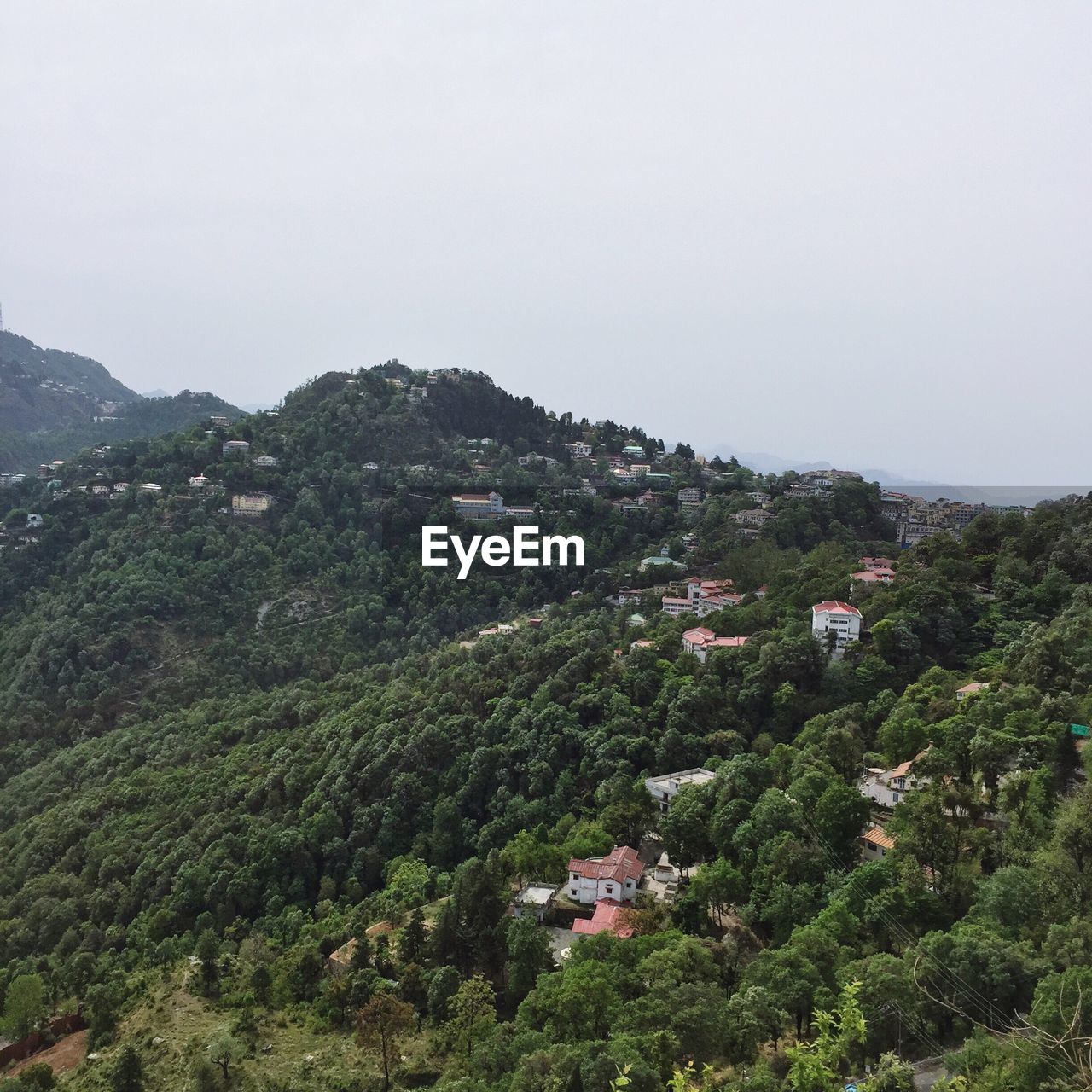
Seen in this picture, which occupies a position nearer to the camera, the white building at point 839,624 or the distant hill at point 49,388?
the white building at point 839,624

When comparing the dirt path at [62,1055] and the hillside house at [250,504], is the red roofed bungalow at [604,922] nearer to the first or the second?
the dirt path at [62,1055]

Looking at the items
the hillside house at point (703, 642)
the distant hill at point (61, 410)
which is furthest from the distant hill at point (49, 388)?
the hillside house at point (703, 642)

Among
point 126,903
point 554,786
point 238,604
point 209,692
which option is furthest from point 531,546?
point 126,903

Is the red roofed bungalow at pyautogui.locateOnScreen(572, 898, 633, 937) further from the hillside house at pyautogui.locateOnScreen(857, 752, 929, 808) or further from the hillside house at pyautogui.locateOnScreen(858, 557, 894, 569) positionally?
the hillside house at pyautogui.locateOnScreen(858, 557, 894, 569)

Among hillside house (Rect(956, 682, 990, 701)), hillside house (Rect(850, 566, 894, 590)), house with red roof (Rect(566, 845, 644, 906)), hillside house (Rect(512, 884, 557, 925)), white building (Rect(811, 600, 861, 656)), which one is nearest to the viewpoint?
hillside house (Rect(512, 884, 557, 925))

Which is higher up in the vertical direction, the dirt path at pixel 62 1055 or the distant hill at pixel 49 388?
the distant hill at pixel 49 388

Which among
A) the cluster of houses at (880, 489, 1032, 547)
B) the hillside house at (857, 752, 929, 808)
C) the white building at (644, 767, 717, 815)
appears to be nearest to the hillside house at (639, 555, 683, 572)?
the cluster of houses at (880, 489, 1032, 547)

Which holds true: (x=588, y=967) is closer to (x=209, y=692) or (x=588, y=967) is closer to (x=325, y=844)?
(x=325, y=844)
